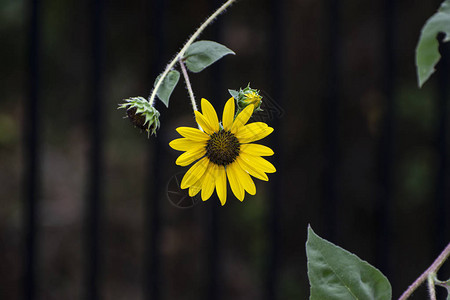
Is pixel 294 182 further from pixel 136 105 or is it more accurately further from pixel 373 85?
pixel 136 105

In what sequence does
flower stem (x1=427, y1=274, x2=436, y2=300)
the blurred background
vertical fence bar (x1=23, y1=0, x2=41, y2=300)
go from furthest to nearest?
the blurred background
vertical fence bar (x1=23, y1=0, x2=41, y2=300)
flower stem (x1=427, y1=274, x2=436, y2=300)

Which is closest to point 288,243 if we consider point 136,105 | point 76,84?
point 76,84

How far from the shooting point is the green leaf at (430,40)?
0.21 meters

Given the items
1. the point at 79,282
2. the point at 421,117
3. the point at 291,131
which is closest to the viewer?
the point at 421,117

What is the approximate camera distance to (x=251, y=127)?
0.79 feet

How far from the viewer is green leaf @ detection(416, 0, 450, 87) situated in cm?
21

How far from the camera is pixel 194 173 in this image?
0.25 metres

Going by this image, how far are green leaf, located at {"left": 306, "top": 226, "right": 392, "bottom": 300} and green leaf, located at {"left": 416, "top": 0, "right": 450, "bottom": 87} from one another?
0.07m

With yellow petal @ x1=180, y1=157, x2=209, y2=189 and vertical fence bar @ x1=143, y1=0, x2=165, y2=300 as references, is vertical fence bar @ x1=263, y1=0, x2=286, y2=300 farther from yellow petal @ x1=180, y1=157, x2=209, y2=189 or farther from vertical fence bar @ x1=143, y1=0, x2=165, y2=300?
yellow petal @ x1=180, y1=157, x2=209, y2=189

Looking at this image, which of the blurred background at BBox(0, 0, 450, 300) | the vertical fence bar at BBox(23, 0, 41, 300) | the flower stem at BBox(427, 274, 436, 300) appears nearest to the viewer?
the flower stem at BBox(427, 274, 436, 300)

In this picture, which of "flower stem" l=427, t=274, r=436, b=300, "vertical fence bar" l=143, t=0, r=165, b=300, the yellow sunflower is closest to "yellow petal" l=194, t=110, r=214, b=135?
the yellow sunflower

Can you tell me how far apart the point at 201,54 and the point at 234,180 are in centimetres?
6

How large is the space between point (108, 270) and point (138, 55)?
2.09ft

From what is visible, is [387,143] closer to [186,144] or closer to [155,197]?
[155,197]
